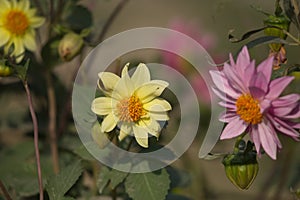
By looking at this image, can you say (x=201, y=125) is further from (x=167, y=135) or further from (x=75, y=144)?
(x=75, y=144)

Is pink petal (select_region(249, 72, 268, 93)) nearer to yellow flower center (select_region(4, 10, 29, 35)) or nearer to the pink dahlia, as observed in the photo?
the pink dahlia

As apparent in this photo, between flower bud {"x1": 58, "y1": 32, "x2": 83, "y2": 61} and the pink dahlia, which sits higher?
the pink dahlia

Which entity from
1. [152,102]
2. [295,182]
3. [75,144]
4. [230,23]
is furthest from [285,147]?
[230,23]

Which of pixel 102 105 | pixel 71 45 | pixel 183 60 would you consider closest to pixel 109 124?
pixel 102 105

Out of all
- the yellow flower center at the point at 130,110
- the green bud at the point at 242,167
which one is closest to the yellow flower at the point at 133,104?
the yellow flower center at the point at 130,110

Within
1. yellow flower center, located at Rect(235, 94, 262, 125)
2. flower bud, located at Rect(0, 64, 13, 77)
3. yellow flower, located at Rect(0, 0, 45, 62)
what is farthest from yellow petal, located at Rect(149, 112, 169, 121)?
yellow flower, located at Rect(0, 0, 45, 62)
